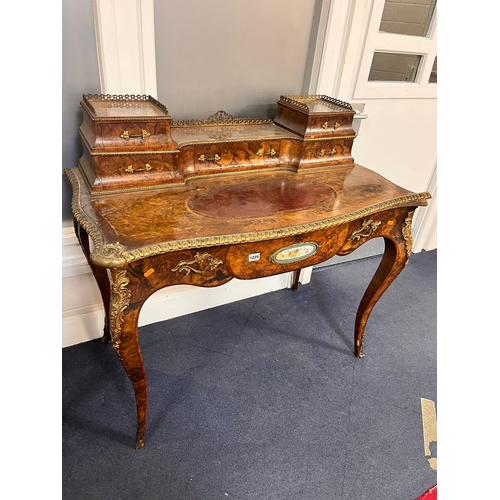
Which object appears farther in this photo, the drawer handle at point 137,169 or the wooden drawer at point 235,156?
the wooden drawer at point 235,156

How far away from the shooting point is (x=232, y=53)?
1709 millimetres

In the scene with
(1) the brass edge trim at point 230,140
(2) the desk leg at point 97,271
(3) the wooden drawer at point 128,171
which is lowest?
(2) the desk leg at point 97,271

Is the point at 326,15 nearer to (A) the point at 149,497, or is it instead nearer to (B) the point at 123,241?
(B) the point at 123,241

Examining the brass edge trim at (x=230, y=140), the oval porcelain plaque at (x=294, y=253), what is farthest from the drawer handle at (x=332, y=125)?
the oval porcelain plaque at (x=294, y=253)

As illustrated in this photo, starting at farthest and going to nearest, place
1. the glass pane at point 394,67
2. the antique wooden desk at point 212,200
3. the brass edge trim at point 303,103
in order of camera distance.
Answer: the glass pane at point 394,67 → the brass edge trim at point 303,103 → the antique wooden desk at point 212,200

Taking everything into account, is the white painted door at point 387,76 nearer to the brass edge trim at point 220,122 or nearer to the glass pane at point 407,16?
the glass pane at point 407,16

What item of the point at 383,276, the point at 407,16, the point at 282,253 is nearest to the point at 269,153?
the point at 282,253

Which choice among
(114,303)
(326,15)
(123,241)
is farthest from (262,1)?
(114,303)

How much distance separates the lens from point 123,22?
4.68 ft

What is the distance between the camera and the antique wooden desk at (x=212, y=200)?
1.18 metres

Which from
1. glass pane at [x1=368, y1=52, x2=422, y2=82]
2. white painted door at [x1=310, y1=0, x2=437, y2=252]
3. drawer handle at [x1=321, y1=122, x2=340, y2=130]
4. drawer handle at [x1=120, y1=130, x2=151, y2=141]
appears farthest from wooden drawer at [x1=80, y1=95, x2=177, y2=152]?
glass pane at [x1=368, y1=52, x2=422, y2=82]

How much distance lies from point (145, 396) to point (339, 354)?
1.09m

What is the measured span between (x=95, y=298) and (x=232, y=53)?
1278 mm

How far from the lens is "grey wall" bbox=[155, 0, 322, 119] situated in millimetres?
1576
